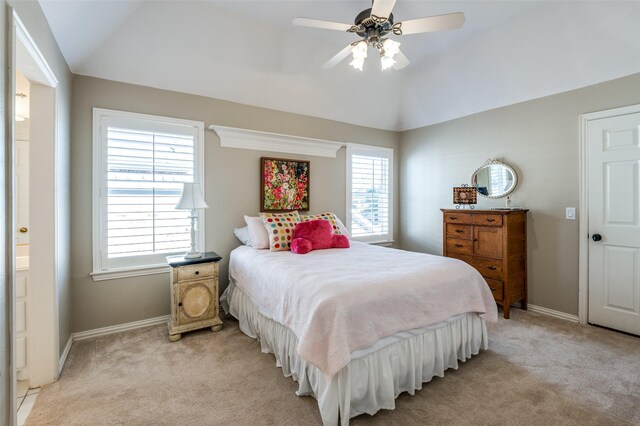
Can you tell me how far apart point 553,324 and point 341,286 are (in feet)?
9.16

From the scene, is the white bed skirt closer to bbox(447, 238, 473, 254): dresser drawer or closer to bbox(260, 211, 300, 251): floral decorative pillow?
bbox(260, 211, 300, 251): floral decorative pillow

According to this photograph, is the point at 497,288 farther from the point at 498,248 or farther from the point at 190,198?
the point at 190,198

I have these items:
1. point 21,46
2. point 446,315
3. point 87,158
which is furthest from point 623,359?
point 87,158

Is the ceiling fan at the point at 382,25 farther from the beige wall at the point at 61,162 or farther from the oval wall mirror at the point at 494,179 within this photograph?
the oval wall mirror at the point at 494,179

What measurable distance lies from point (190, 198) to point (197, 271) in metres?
0.72

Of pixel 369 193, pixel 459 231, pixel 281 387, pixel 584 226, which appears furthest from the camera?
pixel 369 193

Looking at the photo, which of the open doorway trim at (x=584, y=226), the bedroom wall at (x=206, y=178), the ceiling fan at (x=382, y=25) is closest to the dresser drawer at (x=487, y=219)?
the open doorway trim at (x=584, y=226)

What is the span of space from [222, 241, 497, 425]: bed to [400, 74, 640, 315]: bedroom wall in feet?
5.17

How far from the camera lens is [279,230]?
3309 mm

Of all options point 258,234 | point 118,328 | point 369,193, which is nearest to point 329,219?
point 258,234

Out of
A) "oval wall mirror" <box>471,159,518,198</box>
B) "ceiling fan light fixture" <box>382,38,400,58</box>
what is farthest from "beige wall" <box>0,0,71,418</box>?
"oval wall mirror" <box>471,159,518,198</box>

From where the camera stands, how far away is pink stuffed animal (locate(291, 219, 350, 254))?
3172 mm

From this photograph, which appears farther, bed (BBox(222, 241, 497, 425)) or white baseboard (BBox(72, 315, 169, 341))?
white baseboard (BBox(72, 315, 169, 341))

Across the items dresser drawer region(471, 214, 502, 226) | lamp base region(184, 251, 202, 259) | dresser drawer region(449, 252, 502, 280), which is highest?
dresser drawer region(471, 214, 502, 226)
